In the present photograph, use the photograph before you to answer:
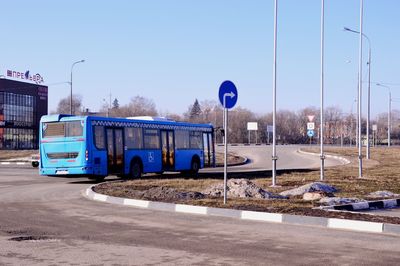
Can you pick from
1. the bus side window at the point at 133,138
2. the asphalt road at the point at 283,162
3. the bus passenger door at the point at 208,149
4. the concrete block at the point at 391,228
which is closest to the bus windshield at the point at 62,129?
the bus side window at the point at 133,138

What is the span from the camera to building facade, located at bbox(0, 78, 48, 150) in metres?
85.7

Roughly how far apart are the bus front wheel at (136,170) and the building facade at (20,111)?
6439cm

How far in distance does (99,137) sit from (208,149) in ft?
29.3

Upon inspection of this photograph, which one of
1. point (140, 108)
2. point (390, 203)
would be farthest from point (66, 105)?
point (390, 203)

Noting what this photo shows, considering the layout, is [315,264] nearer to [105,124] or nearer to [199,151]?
[105,124]

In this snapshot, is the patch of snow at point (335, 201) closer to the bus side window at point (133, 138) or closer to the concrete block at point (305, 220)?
the concrete block at point (305, 220)

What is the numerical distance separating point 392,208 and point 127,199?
22.3 feet

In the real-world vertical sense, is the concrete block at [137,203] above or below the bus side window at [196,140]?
below

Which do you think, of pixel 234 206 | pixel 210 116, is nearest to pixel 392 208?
pixel 234 206

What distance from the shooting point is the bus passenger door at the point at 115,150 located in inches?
926

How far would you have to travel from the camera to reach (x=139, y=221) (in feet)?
37.5

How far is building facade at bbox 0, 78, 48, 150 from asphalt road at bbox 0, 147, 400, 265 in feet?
253

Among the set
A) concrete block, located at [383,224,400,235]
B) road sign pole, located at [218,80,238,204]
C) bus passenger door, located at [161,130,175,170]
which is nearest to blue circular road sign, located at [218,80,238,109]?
road sign pole, located at [218,80,238,204]

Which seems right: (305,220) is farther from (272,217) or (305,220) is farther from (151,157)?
(151,157)
